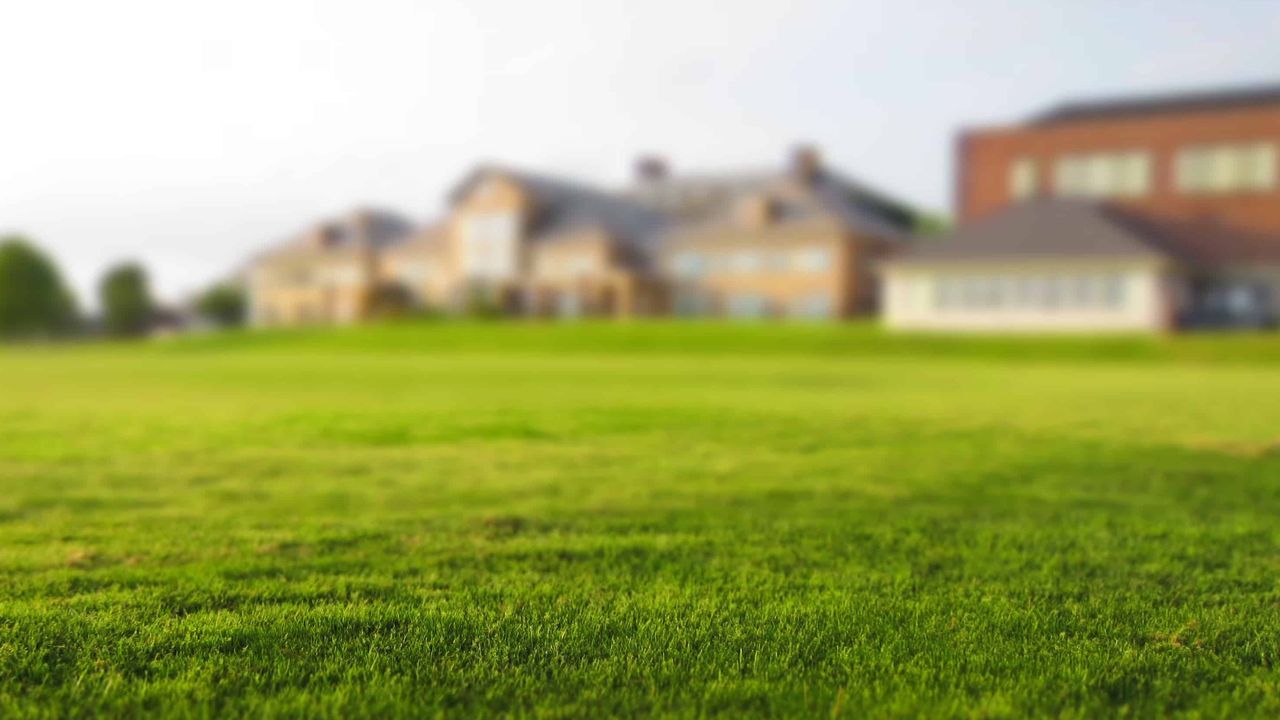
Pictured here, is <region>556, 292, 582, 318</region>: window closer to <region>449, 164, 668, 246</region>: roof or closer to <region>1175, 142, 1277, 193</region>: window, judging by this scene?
<region>449, 164, 668, 246</region>: roof

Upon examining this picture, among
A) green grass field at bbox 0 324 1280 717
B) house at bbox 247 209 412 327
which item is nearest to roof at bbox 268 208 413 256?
house at bbox 247 209 412 327

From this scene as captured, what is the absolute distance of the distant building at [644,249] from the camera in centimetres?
5906

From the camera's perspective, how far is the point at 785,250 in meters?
59.0

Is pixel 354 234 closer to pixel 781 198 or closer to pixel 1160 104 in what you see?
pixel 781 198

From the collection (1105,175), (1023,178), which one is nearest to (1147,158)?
(1105,175)

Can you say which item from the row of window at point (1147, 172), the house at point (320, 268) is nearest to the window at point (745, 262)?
the row of window at point (1147, 172)

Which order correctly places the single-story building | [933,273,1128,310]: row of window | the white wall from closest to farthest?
the white wall < the single-story building < [933,273,1128,310]: row of window

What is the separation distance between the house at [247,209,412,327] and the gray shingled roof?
140 feet

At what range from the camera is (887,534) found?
565cm

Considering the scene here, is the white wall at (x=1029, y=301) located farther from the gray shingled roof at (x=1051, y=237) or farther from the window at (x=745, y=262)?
the window at (x=745, y=262)

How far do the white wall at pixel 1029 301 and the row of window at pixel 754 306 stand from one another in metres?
11.0

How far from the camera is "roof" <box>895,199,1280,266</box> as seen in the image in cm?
4381

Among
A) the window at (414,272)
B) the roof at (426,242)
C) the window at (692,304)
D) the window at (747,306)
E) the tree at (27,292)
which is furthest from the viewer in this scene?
the tree at (27,292)

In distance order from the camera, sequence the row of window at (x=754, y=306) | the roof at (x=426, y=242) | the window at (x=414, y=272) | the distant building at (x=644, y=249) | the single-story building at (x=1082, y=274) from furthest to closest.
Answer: the window at (x=414, y=272) < the roof at (x=426, y=242) < the distant building at (x=644, y=249) < the row of window at (x=754, y=306) < the single-story building at (x=1082, y=274)
